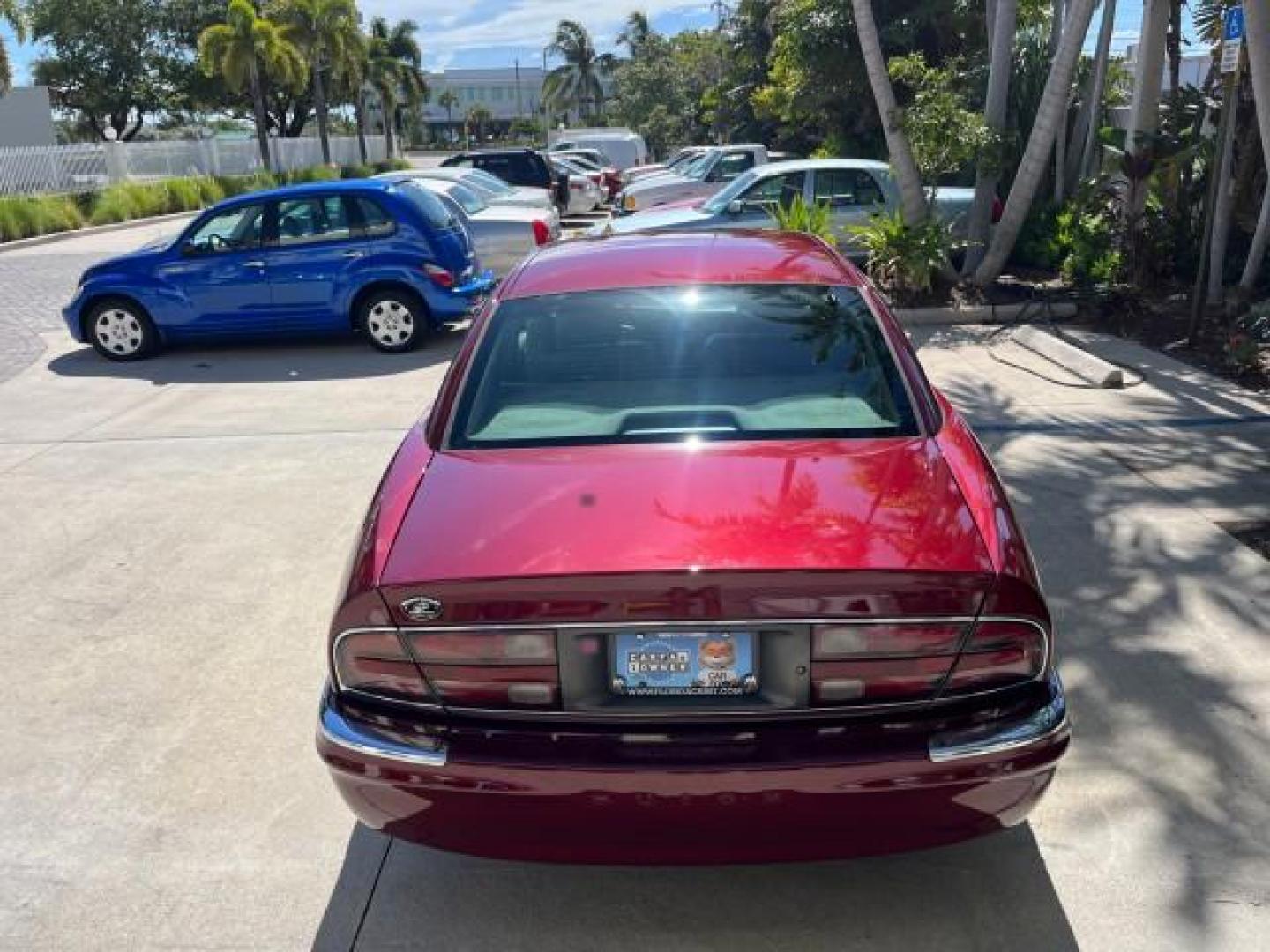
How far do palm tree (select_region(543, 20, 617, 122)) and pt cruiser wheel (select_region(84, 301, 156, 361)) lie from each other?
7921cm

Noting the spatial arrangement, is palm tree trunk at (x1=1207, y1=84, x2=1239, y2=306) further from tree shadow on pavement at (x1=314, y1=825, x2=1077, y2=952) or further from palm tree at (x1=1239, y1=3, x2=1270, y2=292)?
tree shadow on pavement at (x1=314, y1=825, x2=1077, y2=952)

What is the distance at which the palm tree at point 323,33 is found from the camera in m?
39.3

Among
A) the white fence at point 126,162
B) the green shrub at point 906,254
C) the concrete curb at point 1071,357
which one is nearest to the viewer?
the concrete curb at point 1071,357

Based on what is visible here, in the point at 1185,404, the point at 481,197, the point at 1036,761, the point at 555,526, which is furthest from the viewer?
the point at 481,197

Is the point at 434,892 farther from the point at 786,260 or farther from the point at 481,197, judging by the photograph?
the point at 481,197

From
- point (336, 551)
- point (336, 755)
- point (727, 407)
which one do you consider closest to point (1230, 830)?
point (727, 407)

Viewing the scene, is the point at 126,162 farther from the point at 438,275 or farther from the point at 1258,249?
the point at 1258,249

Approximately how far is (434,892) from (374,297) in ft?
26.2

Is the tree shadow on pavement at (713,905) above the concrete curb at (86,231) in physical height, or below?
below

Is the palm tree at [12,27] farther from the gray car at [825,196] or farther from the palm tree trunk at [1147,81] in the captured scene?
the palm tree trunk at [1147,81]

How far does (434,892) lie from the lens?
305cm

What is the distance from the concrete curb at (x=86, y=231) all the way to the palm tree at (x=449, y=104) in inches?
3707

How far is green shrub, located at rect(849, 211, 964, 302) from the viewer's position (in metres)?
10.9

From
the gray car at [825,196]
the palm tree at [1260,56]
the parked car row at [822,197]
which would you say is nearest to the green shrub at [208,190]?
the parked car row at [822,197]
